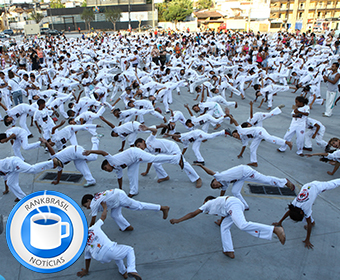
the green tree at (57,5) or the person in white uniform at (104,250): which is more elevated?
the green tree at (57,5)

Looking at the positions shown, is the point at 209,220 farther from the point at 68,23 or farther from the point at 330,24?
the point at 68,23

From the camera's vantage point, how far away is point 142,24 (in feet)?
177

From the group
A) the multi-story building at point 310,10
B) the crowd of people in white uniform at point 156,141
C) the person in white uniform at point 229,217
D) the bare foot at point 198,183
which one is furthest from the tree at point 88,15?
the person in white uniform at point 229,217

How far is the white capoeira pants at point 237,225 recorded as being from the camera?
350 centimetres

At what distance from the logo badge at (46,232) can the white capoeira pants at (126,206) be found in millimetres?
2365

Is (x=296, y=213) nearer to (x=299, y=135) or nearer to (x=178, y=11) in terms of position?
(x=299, y=135)

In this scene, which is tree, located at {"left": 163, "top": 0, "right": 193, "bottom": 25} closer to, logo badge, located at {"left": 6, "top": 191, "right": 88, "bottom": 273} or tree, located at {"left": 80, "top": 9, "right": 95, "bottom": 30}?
tree, located at {"left": 80, "top": 9, "right": 95, "bottom": 30}

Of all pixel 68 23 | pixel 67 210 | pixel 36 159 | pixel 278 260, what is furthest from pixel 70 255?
pixel 68 23

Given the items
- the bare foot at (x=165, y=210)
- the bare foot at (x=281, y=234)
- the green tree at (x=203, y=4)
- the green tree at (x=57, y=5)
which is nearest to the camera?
the bare foot at (x=281, y=234)

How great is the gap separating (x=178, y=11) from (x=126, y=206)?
54385 millimetres

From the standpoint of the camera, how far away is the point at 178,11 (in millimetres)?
51562

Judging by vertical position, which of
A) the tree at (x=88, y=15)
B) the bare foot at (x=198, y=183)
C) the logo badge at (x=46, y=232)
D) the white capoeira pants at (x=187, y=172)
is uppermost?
the tree at (x=88, y=15)

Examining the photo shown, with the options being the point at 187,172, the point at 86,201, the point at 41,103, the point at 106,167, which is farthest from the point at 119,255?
the point at 41,103

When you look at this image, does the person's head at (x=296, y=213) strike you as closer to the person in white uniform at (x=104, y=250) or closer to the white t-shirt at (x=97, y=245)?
the person in white uniform at (x=104, y=250)
